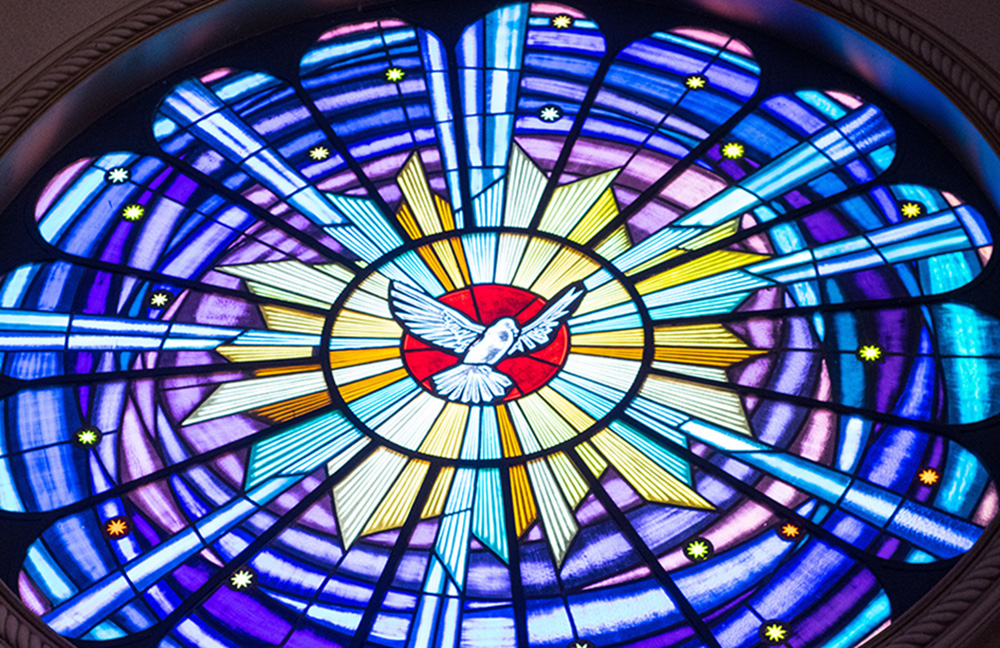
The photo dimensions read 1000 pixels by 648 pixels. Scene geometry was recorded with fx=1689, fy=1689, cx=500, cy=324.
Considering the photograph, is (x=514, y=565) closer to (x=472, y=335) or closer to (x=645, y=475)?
(x=645, y=475)

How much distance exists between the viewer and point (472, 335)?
10109mm

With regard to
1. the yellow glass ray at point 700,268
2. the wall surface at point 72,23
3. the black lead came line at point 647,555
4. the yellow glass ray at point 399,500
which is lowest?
the black lead came line at point 647,555

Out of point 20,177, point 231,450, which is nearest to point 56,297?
point 20,177

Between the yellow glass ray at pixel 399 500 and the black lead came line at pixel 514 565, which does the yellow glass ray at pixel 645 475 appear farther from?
the yellow glass ray at pixel 399 500

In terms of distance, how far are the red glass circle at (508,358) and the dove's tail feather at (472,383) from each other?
4 centimetres

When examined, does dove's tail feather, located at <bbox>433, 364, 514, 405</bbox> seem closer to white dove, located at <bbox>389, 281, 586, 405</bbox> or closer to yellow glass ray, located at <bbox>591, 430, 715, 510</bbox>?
white dove, located at <bbox>389, 281, 586, 405</bbox>

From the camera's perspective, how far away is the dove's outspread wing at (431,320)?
10102 mm

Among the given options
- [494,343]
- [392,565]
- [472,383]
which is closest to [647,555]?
[392,565]

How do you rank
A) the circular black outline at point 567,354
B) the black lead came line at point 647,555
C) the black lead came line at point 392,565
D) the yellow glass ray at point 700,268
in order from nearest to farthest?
the black lead came line at point 647,555
the black lead came line at point 392,565
the circular black outline at point 567,354
the yellow glass ray at point 700,268

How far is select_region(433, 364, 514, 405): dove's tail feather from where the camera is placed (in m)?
9.85

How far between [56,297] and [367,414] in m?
2.06

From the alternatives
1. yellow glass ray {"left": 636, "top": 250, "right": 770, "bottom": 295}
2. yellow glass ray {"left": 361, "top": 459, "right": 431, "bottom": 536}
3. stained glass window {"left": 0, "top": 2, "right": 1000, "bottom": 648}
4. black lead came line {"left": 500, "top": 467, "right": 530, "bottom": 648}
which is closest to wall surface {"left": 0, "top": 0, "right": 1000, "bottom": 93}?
stained glass window {"left": 0, "top": 2, "right": 1000, "bottom": 648}

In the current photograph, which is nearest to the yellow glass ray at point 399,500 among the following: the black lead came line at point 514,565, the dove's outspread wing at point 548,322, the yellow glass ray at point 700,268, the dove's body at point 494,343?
the black lead came line at point 514,565

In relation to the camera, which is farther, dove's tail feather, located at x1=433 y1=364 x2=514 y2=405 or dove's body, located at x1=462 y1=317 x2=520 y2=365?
dove's body, located at x1=462 y1=317 x2=520 y2=365
